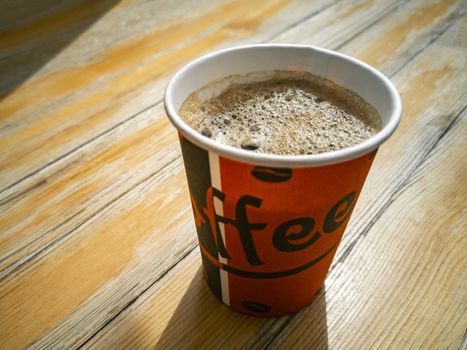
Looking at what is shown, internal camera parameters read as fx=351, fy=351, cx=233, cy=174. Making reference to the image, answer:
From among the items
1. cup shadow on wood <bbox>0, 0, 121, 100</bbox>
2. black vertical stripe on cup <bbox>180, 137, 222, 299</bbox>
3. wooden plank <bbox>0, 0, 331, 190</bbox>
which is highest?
black vertical stripe on cup <bbox>180, 137, 222, 299</bbox>

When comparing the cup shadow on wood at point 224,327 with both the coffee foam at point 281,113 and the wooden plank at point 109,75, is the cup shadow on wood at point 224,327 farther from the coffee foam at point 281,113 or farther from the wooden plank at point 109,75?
the wooden plank at point 109,75

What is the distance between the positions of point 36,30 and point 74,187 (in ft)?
3.12

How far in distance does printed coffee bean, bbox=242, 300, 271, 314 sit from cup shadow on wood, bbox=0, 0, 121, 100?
101 cm

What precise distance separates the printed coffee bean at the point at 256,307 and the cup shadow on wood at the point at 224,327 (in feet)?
0.07

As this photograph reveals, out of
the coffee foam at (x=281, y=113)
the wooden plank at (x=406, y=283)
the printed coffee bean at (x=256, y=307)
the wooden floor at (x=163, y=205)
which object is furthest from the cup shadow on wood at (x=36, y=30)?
the wooden plank at (x=406, y=283)

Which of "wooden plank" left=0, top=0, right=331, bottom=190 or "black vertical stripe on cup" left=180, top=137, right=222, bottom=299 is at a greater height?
"black vertical stripe on cup" left=180, top=137, right=222, bottom=299

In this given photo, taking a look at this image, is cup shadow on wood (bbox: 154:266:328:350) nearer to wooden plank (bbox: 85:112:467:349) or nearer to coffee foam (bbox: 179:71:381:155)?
wooden plank (bbox: 85:112:467:349)

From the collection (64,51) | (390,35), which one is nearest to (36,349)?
(64,51)

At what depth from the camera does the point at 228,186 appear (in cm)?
42

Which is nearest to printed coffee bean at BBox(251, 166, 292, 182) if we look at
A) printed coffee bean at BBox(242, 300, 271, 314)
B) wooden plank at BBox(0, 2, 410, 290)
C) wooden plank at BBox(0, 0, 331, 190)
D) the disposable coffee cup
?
the disposable coffee cup

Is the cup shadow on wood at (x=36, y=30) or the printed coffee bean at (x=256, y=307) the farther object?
the cup shadow on wood at (x=36, y=30)

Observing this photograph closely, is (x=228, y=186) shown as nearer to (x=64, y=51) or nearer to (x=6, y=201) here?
(x=6, y=201)

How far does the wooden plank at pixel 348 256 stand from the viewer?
1.85 feet

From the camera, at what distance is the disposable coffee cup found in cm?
39
